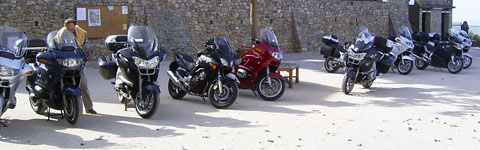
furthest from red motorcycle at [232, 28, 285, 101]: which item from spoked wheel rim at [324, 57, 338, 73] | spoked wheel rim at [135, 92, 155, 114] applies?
spoked wheel rim at [324, 57, 338, 73]

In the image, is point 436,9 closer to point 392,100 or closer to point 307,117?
point 392,100

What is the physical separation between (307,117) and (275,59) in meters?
1.93

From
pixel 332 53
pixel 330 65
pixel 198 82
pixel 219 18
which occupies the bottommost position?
pixel 330 65

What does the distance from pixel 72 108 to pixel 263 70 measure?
12.1 ft

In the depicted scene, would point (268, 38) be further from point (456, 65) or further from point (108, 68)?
point (456, 65)

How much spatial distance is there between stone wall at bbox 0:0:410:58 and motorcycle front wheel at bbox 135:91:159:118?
10329 mm

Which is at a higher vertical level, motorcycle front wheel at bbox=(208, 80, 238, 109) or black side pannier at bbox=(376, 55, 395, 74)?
black side pannier at bbox=(376, 55, 395, 74)

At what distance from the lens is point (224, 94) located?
847cm

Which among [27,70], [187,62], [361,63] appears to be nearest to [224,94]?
[187,62]

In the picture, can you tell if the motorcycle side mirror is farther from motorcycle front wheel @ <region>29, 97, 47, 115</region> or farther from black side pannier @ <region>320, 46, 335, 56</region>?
black side pannier @ <region>320, 46, 335, 56</region>

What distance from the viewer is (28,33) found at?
658 inches

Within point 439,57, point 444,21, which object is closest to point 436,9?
point 444,21

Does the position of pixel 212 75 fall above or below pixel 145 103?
above

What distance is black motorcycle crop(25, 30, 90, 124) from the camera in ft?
22.7
